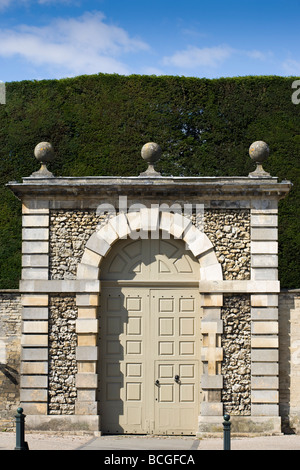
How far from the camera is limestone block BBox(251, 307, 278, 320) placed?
46.7 feet

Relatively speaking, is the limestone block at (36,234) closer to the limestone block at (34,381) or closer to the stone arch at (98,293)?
the stone arch at (98,293)

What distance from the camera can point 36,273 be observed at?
1444 cm

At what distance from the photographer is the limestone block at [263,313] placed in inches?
560

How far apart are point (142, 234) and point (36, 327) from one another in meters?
2.49

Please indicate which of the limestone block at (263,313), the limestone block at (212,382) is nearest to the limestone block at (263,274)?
the limestone block at (263,313)

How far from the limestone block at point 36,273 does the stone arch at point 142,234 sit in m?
0.60

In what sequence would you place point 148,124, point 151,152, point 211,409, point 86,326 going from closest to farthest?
1. point 211,409
2. point 86,326
3. point 151,152
4. point 148,124

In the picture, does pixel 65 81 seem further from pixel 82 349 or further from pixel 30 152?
pixel 82 349

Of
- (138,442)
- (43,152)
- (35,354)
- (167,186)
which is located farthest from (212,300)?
(43,152)

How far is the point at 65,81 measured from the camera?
20.3 m

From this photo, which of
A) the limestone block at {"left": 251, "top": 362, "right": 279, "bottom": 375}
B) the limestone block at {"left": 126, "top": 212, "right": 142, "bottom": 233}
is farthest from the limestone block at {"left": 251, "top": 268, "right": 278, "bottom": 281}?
the limestone block at {"left": 126, "top": 212, "right": 142, "bottom": 233}

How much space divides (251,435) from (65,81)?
410 inches

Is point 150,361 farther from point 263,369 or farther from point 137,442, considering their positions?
point 263,369

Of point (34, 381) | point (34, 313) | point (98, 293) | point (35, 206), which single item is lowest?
point (34, 381)
